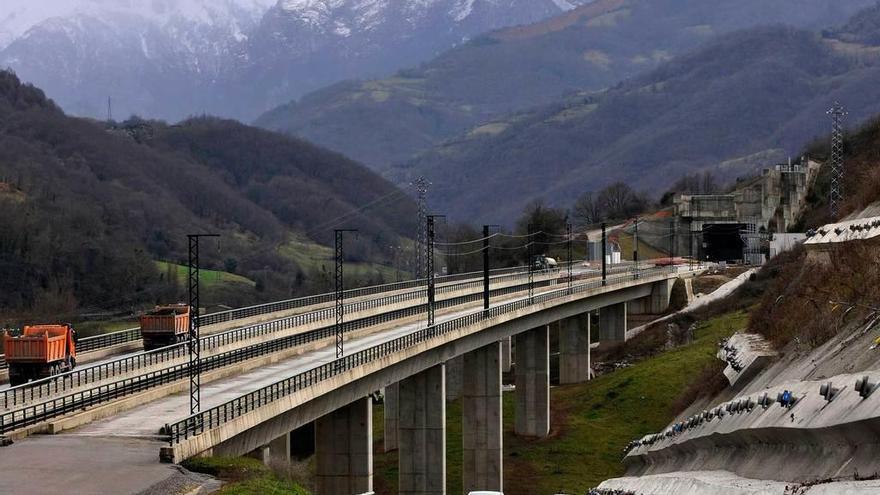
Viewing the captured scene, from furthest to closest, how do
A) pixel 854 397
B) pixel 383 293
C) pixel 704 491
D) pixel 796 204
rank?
pixel 796 204 → pixel 383 293 → pixel 704 491 → pixel 854 397

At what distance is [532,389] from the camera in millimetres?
97312

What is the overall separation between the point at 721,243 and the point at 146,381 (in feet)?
425

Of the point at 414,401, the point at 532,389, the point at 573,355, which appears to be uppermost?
the point at 414,401

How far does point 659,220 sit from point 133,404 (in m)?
136

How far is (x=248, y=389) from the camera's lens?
53062mm

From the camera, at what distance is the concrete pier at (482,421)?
83438 mm

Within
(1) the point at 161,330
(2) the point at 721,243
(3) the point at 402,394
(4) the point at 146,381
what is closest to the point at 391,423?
(3) the point at 402,394

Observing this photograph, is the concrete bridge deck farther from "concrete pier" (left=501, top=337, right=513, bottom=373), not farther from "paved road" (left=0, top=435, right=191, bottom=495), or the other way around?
"concrete pier" (left=501, top=337, right=513, bottom=373)

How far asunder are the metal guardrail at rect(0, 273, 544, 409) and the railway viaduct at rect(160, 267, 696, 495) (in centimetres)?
557

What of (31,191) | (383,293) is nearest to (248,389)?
(383,293)

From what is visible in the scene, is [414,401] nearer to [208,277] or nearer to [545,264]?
[545,264]

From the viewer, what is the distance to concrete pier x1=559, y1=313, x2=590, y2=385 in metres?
116

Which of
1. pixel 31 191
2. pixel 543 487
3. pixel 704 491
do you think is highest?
pixel 31 191

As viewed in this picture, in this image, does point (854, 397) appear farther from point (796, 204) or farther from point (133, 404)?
point (796, 204)
